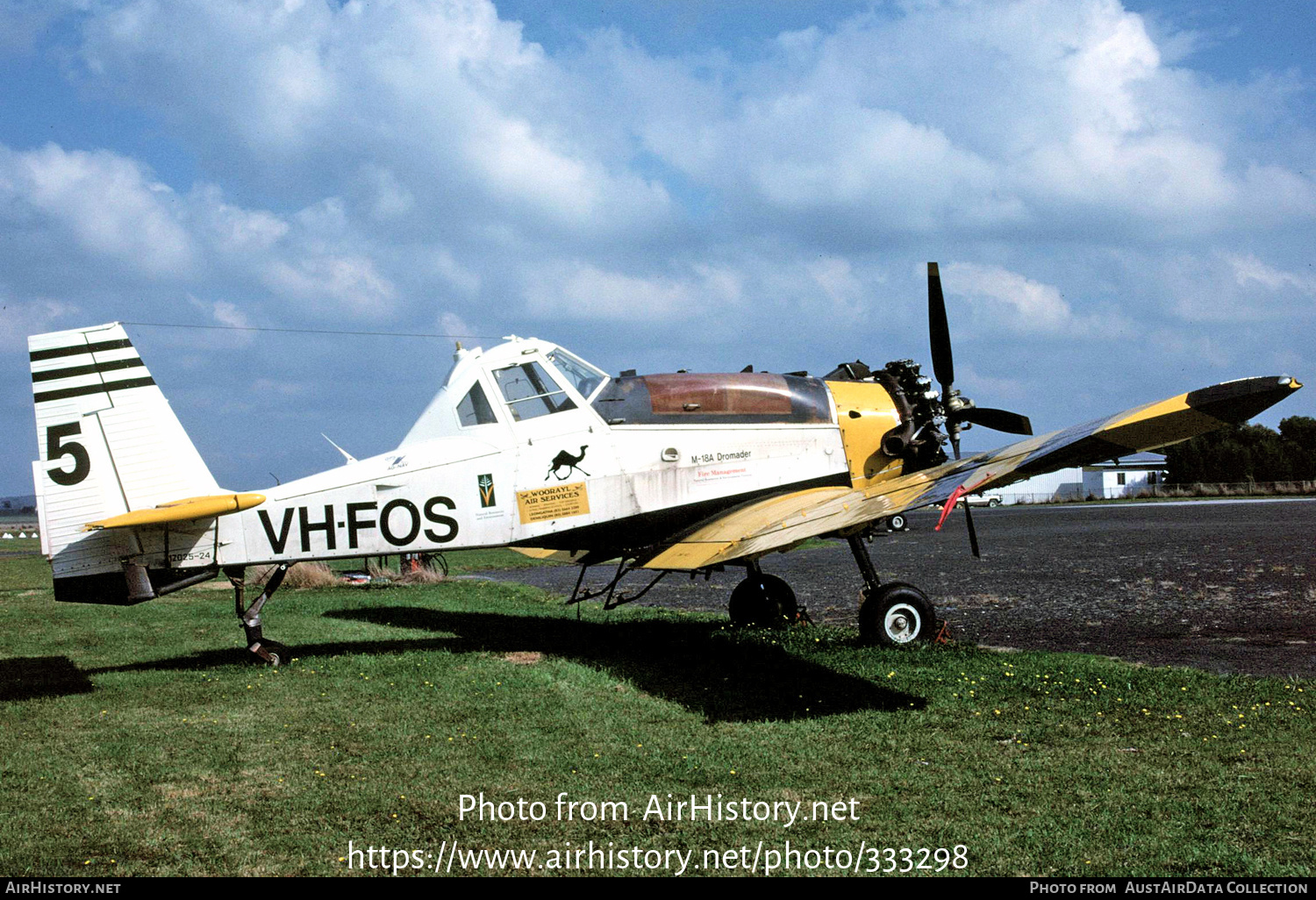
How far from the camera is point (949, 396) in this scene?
520 inches

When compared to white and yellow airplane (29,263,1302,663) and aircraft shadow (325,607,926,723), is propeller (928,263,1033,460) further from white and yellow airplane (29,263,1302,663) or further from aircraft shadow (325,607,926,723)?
aircraft shadow (325,607,926,723)

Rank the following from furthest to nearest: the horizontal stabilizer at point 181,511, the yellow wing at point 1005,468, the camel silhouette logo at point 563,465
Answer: the camel silhouette logo at point 563,465, the horizontal stabilizer at point 181,511, the yellow wing at point 1005,468

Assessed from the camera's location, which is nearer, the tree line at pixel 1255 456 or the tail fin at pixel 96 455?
the tail fin at pixel 96 455

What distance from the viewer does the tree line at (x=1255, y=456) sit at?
79.9 metres

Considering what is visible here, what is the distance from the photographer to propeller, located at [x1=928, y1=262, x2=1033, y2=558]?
13.2 meters

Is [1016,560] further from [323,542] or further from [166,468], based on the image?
[166,468]

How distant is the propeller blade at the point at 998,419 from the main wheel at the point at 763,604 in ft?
11.4

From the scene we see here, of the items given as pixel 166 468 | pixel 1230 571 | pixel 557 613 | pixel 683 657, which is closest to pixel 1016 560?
pixel 1230 571

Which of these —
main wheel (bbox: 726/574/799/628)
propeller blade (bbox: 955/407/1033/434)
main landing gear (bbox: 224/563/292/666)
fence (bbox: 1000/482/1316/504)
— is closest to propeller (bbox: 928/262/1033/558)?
propeller blade (bbox: 955/407/1033/434)

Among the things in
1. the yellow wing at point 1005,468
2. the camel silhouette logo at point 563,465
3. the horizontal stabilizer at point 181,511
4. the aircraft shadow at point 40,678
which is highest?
the camel silhouette logo at point 563,465

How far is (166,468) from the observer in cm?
1069

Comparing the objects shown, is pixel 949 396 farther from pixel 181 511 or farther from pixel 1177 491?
pixel 1177 491

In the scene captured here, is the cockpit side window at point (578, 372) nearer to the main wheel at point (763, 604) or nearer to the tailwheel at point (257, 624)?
the main wheel at point (763, 604)

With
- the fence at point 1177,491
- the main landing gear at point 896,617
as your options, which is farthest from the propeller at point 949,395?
the fence at point 1177,491
